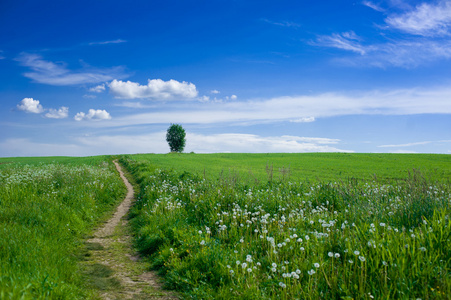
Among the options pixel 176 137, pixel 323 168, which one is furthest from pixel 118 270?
pixel 176 137

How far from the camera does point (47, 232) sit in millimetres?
8219

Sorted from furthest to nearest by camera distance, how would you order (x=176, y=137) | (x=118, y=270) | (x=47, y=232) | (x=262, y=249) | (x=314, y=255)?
(x=176, y=137), (x=47, y=232), (x=118, y=270), (x=262, y=249), (x=314, y=255)

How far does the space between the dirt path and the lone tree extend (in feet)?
284

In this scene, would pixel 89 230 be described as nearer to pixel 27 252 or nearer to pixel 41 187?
pixel 27 252

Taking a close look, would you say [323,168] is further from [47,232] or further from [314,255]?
[47,232]

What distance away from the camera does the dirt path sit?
5.48m

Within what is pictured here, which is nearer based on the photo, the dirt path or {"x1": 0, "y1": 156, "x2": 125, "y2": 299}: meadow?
{"x1": 0, "y1": 156, "x2": 125, "y2": 299}: meadow

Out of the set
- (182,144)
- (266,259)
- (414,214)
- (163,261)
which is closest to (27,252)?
(163,261)

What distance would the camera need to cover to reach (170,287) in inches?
224

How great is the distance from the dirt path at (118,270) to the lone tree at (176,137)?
86586mm

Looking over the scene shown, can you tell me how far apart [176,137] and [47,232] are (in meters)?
88.7

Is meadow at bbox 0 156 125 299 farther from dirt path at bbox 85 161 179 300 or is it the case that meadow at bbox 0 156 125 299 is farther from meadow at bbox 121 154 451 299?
meadow at bbox 121 154 451 299

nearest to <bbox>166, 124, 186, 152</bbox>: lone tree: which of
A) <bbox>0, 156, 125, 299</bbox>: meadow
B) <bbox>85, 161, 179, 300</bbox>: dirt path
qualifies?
<bbox>0, 156, 125, 299</bbox>: meadow

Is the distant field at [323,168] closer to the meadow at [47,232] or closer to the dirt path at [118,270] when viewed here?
the dirt path at [118,270]
